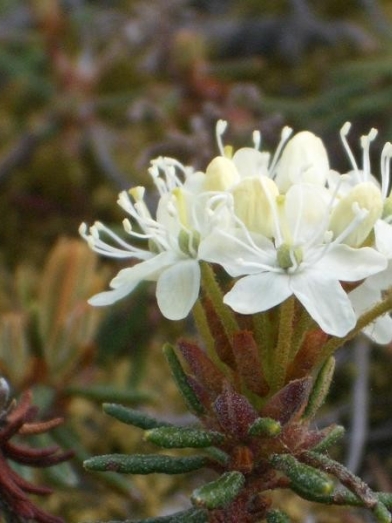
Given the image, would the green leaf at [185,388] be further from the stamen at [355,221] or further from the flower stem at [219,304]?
the stamen at [355,221]

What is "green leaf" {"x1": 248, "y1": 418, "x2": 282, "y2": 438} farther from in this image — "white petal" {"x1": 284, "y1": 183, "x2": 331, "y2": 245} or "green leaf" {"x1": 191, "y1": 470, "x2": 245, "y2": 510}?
"white petal" {"x1": 284, "y1": 183, "x2": 331, "y2": 245}

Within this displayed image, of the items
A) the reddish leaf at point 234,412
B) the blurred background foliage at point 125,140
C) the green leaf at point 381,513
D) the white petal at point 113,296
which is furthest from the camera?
the blurred background foliage at point 125,140

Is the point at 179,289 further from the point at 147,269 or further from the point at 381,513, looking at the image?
the point at 381,513

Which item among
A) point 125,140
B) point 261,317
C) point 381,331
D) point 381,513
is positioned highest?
point 125,140

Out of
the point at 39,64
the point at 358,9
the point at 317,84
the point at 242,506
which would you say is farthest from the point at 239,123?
the point at 242,506

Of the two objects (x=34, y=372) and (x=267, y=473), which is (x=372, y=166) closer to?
(x=34, y=372)

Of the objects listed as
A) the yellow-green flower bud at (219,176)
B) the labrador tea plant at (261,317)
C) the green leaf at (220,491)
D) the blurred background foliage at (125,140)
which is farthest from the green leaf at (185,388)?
the blurred background foliage at (125,140)

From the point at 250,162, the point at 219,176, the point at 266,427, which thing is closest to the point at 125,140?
the point at 250,162
